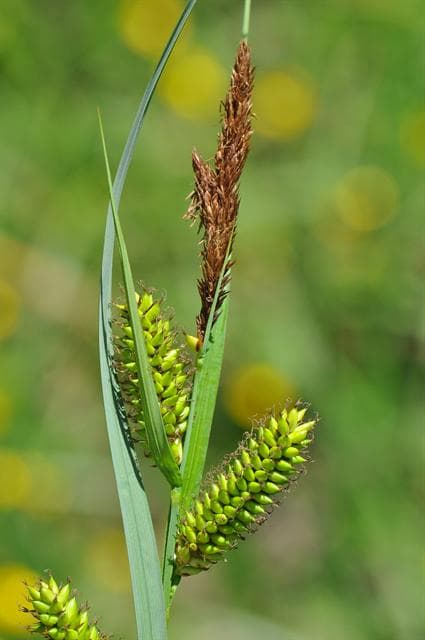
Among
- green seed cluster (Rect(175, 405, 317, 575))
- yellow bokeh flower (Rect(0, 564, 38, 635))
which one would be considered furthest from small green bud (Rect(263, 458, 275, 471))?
yellow bokeh flower (Rect(0, 564, 38, 635))

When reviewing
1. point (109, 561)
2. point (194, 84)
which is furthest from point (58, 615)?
point (194, 84)

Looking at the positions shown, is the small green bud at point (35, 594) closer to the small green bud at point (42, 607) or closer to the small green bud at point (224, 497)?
the small green bud at point (42, 607)

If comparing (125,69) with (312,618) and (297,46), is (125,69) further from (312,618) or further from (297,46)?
(312,618)

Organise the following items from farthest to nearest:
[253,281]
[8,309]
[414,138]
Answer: [414,138] < [253,281] < [8,309]

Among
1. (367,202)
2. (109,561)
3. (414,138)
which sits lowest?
(109,561)

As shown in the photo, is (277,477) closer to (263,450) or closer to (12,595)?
(263,450)

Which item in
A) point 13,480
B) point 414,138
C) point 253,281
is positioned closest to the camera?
point 13,480

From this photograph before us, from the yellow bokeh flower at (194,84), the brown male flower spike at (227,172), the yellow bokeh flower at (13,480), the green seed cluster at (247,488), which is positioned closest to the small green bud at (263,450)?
the green seed cluster at (247,488)
